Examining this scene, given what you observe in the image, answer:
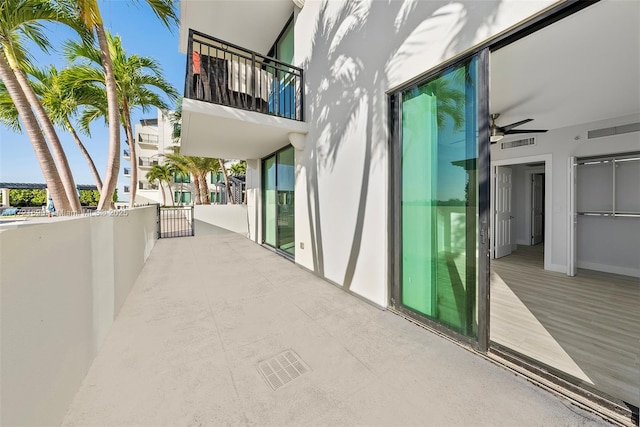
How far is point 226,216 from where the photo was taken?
9992 millimetres

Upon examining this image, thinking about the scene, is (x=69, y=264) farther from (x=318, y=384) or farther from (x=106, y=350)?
(x=318, y=384)

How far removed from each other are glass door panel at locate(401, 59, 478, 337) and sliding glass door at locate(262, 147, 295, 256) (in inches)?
130

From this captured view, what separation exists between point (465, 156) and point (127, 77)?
8385mm

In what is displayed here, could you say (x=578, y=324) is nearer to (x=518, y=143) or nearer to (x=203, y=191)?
(x=518, y=143)

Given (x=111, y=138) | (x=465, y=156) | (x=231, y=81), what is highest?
(x=231, y=81)

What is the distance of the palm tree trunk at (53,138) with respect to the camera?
3635mm

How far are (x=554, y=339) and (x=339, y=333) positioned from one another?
199 cm

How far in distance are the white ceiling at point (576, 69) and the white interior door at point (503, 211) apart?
70.1 inches

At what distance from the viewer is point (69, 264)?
1.65 meters

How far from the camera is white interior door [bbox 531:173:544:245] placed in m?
6.79

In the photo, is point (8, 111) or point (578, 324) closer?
point (578, 324)

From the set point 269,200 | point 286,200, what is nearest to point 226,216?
point 269,200

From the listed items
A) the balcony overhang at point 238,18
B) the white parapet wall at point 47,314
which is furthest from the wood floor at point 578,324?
the balcony overhang at point 238,18

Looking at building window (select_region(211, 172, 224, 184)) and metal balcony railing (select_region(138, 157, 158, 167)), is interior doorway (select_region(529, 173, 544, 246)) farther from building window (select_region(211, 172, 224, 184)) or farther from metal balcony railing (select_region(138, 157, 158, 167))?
metal balcony railing (select_region(138, 157, 158, 167))
